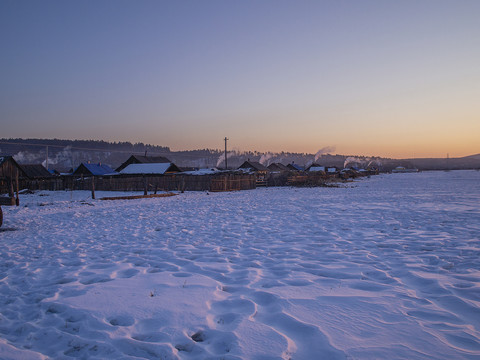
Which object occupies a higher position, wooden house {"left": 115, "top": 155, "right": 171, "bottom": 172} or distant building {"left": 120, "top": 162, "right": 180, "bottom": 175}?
wooden house {"left": 115, "top": 155, "right": 171, "bottom": 172}

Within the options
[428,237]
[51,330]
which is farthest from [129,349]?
[428,237]

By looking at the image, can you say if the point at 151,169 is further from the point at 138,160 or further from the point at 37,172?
the point at 37,172

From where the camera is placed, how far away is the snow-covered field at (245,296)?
2.56 m

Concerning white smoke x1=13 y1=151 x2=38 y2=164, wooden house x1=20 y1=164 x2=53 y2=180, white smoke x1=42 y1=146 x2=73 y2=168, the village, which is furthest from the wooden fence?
white smoke x1=42 y1=146 x2=73 y2=168

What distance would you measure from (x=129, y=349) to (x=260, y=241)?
14.5ft

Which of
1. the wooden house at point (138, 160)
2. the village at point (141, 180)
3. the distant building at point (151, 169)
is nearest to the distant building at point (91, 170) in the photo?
the village at point (141, 180)

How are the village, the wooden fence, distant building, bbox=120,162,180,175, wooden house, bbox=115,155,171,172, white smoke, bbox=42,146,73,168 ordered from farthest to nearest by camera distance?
white smoke, bbox=42,146,73,168 < wooden house, bbox=115,155,171,172 < distant building, bbox=120,162,180,175 < the wooden fence < the village

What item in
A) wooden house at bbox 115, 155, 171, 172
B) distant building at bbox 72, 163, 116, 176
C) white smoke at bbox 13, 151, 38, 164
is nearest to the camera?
distant building at bbox 72, 163, 116, 176

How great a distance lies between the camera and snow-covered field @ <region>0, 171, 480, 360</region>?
256 centimetres

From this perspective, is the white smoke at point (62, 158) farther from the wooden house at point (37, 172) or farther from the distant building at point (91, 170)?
the distant building at point (91, 170)

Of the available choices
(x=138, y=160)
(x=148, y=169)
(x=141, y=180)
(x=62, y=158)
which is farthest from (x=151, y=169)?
(x=62, y=158)

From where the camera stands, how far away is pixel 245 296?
364cm

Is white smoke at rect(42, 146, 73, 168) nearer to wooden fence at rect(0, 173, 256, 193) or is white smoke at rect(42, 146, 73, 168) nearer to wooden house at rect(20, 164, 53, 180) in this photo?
wooden house at rect(20, 164, 53, 180)

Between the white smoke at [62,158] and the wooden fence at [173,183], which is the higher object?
the white smoke at [62,158]
